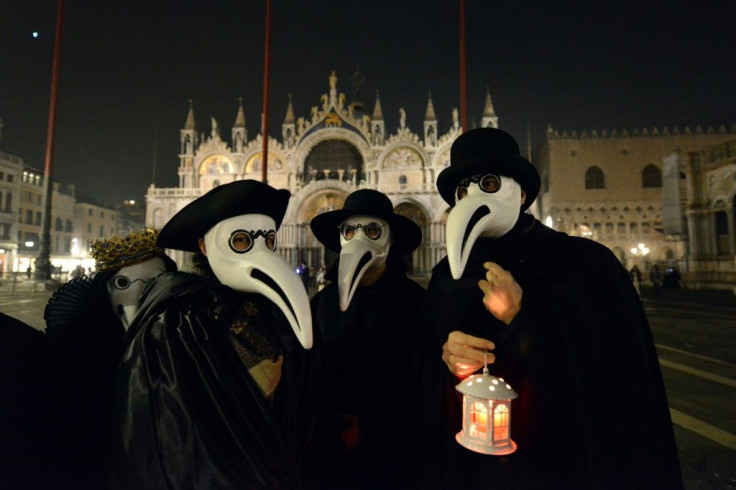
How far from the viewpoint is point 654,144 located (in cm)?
3581

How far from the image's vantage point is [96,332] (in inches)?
91.8

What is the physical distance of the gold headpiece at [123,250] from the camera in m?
2.49

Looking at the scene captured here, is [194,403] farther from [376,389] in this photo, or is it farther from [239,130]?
[239,130]

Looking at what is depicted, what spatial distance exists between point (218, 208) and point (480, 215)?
1199mm

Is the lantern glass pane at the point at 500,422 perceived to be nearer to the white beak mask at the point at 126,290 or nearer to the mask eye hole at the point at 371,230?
the mask eye hole at the point at 371,230

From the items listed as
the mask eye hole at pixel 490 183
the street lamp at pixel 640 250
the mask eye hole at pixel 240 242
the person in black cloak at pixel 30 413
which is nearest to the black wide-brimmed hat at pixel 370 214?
the mask eye hole at pixel 490 183

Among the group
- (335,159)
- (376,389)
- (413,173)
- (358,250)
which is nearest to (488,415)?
(376,389)

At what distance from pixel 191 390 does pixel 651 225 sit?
40981 mm

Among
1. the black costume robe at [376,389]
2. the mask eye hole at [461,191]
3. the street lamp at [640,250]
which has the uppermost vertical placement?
the street lamp at [640,250]

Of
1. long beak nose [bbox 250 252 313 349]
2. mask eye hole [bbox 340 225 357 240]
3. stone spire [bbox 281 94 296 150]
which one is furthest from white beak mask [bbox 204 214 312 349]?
stone spire [bbox 281 94 296 150]

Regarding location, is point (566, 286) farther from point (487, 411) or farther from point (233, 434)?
point (233, 434)

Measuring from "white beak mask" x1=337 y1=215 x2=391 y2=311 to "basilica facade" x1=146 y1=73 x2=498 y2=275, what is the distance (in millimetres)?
27866

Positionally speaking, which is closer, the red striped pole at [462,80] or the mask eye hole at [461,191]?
the mask eye hole at [461,191]

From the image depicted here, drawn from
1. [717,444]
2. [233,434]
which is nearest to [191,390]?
[233,434]
